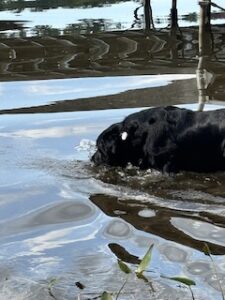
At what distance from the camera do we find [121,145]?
6.34 m

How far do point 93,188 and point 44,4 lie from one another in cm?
1851

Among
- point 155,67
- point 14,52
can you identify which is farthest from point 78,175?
point 14,52

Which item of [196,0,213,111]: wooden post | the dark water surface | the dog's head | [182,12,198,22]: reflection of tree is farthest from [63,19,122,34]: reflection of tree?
the dog's head

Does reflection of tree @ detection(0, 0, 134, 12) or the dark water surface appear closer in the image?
the dark water surface

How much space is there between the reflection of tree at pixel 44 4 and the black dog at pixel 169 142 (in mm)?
16686

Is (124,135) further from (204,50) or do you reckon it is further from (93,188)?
(204,50)

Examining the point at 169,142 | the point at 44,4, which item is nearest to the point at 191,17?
the point at 44,4

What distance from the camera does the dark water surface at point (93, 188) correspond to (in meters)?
3.91

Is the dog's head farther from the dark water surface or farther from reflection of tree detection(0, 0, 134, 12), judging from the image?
reflection of tree detection(0, 0, 134, 12)

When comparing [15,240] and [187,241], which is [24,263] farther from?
[187,241]

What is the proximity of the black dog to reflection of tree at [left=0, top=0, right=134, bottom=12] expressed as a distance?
1669 cm

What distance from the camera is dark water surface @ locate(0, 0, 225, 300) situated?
3.91m

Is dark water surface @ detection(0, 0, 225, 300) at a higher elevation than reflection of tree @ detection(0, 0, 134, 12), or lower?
lower

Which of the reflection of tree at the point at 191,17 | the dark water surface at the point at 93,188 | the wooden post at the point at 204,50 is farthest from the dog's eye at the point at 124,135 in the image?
the reflection of tree at the point at 191,17
